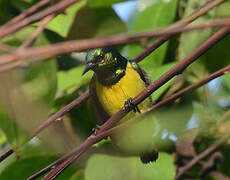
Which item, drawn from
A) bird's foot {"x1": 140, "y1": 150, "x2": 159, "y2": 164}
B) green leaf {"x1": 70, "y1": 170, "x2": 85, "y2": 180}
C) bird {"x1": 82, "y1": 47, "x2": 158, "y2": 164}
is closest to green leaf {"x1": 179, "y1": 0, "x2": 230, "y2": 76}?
bird {"x1": 82, "y1": 47, "x2": 158, "y2": 164}

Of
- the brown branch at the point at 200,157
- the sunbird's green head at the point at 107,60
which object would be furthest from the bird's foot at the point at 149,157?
the sunbird's green head at the point at 107,60

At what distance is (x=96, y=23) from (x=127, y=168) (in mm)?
956

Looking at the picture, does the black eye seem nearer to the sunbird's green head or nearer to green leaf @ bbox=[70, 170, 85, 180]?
the sunbird's green head

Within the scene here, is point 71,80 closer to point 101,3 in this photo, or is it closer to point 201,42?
point 101,3

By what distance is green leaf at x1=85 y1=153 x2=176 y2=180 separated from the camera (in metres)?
2.23

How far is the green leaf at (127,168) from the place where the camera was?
2230 millimetres

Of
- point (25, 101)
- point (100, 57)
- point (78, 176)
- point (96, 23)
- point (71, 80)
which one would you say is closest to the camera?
point (25, 101)

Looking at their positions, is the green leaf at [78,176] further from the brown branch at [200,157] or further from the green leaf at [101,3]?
the green leaf at [101,3]

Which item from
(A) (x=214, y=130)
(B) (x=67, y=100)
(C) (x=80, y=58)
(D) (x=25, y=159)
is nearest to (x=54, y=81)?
(D) (x=25, y=159)

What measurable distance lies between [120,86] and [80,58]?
362mm

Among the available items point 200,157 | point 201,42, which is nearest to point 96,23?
point 201,42

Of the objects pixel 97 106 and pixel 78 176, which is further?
pixel 97 106

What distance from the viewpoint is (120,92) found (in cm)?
287

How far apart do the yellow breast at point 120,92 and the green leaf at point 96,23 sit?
0.28 metres
